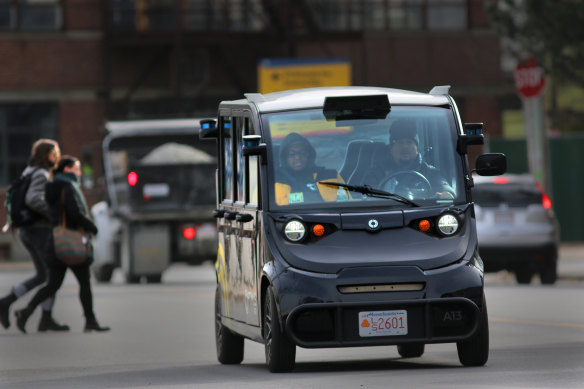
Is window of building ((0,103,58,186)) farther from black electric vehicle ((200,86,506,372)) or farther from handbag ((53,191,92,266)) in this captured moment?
black electric vehicle ((200,86,506,372))

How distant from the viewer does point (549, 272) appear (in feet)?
75.9

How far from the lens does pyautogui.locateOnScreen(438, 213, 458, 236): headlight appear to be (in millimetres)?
10883

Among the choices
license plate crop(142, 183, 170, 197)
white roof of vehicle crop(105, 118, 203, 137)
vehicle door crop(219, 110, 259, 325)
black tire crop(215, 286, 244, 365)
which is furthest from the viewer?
white roof of vehicle crop(105, 118, 203, 137)

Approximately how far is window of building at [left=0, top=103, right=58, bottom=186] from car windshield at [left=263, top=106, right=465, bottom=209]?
27.4 meters

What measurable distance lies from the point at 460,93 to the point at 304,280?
30866 mm

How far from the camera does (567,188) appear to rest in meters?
34.1

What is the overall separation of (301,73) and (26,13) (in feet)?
21.9

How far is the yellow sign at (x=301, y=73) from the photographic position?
37312 mm

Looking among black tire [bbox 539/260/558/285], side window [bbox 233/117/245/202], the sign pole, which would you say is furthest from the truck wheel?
side window [bbox 233/117/245/202]

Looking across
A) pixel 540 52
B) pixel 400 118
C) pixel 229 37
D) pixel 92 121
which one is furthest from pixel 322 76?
pixel 400 118

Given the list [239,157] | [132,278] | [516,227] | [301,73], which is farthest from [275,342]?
[301,73]

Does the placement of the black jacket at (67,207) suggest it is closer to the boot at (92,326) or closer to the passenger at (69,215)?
the passenger at (69,215)

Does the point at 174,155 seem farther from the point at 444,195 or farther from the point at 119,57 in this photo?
the point at 444,195

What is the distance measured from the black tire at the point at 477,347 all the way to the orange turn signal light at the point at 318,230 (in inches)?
46.6
